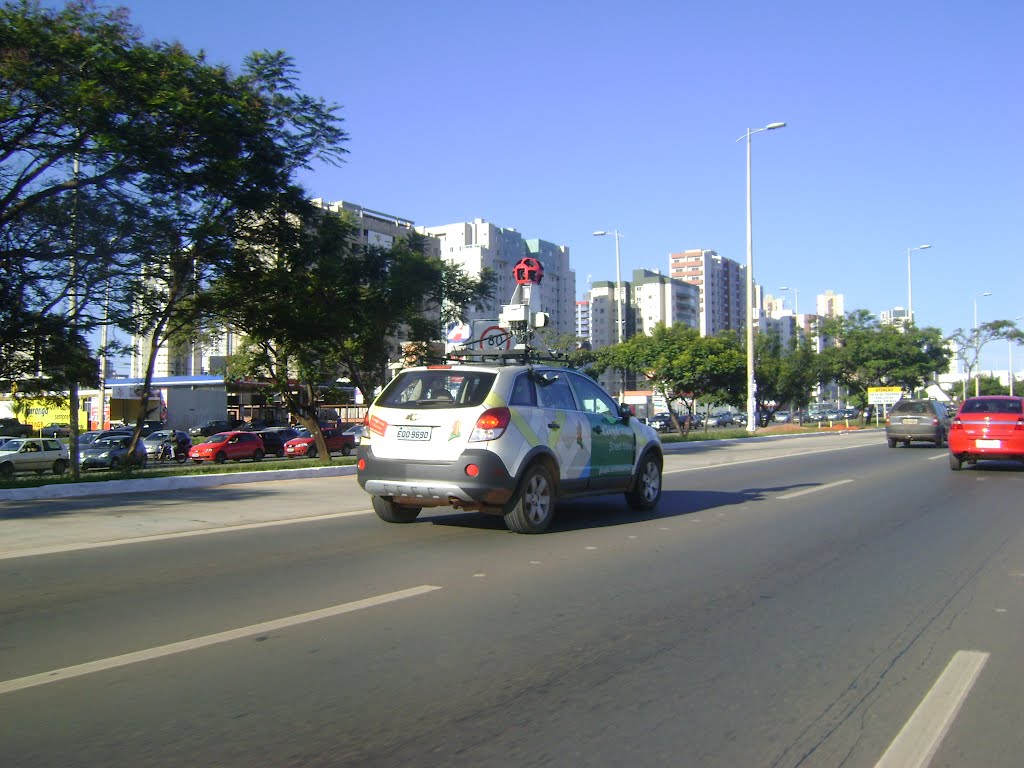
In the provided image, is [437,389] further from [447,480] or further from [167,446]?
[167,446]

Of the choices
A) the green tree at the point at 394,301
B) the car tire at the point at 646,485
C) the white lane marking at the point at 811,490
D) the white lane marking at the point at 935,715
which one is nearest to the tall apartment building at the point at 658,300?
the green tree at the point at 394,301

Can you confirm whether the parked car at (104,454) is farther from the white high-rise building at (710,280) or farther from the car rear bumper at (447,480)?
the white high-rise building at (710,280)

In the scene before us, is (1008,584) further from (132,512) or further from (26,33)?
(26,33)

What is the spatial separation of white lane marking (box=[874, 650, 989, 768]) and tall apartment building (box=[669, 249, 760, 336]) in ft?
590

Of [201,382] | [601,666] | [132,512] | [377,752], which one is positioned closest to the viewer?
[377,752]

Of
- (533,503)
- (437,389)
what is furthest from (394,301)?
(533,503)

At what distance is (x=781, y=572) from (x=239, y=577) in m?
4.68

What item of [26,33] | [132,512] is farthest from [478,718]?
[26,33]

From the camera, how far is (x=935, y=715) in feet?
13.9

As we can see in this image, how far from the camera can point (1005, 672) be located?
4.93m

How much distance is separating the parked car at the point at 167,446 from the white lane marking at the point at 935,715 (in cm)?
3849

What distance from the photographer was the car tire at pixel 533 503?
29.1ft

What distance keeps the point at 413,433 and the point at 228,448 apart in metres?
32.0

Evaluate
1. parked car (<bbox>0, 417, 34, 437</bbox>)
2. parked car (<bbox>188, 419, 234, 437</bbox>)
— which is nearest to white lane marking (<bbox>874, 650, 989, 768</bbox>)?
parked car (<bbox>188, 419, 234, 437</bbox>)
